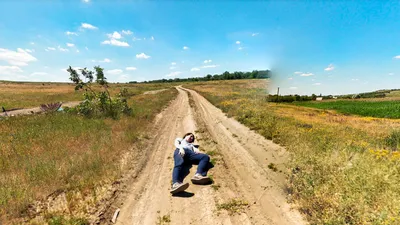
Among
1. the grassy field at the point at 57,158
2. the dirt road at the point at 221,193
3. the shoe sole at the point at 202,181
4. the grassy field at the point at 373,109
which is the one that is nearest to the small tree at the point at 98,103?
the grassy field at the point at 57,158

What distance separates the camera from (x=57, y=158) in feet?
22.8

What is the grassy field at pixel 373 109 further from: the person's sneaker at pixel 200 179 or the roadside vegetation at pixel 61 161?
the roadside vegetation at pixel 61 161

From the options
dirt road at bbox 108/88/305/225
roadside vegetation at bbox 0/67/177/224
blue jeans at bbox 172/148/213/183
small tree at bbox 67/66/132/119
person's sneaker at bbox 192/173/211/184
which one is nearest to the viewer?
dirt road at bbox 108/88/305/225

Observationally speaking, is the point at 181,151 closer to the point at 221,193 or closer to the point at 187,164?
the point at 187,164

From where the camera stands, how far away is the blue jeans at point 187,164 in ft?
18.0

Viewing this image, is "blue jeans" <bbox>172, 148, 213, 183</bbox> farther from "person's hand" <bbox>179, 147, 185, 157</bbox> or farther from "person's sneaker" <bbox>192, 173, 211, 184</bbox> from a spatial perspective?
"person's sneaker" <bbox>192, 173, 211, 184</bbox>

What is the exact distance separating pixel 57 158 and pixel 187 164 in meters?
4.84

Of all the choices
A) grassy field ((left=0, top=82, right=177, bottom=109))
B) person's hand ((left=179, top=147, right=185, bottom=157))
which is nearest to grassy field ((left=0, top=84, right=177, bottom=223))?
person's hand ((left=179, top=147, right=185, bottom=157))

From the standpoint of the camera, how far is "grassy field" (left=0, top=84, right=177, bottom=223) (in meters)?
4.86

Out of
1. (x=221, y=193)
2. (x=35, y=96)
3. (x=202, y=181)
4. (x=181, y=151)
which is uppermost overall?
(x=35, y=96)

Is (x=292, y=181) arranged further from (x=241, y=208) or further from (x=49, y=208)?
(x=49, y=208)

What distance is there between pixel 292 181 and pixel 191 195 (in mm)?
2955

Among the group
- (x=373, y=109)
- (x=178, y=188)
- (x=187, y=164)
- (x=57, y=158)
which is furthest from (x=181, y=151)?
(x=373, y=109)

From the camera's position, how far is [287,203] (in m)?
4.54
